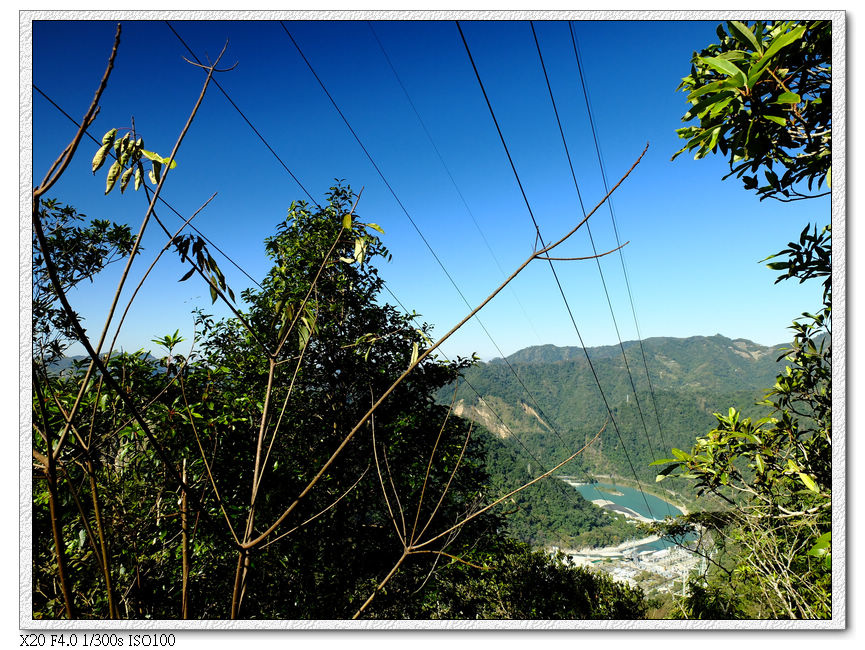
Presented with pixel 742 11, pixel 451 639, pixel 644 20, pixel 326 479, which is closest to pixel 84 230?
pixel 326 479

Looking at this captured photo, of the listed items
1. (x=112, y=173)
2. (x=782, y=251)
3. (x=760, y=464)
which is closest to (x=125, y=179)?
(x=112, y=173)

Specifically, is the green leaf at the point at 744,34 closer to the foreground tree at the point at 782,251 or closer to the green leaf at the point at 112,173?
the foreground tree at the point at 782,251

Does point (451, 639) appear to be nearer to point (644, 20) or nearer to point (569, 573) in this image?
point (644, 20)

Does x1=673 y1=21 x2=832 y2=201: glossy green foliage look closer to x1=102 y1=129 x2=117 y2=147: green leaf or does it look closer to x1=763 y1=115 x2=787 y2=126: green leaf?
x1=763 y1=115 x2=787 y2=126: green leaf

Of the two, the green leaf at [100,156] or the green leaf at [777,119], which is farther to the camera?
the green leaf at [777,119]

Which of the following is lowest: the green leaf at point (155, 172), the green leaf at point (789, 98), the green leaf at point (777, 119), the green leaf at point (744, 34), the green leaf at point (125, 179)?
the green leaf at point (125, 179)

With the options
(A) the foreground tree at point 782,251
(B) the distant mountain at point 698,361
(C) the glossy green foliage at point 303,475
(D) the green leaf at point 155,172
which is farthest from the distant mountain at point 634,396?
(D) the green leaf at point 155,172

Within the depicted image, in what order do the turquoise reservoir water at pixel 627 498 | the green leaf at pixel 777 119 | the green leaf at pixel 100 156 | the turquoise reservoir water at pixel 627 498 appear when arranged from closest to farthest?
the green leaf at pixel 100 156
the green leaf at pixel 777 119
the turquoise reservoir water at pixel 627 498
the turquoise reservoir water at pixel 627 498

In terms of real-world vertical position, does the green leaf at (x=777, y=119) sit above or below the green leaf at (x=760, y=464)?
above
